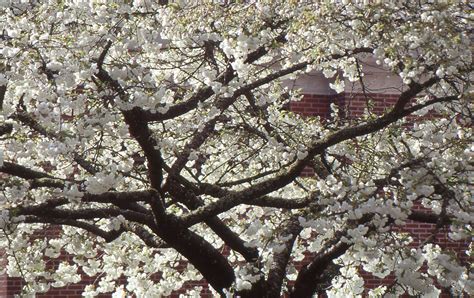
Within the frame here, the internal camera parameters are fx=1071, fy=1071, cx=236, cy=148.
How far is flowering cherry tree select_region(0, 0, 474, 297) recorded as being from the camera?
312 inches

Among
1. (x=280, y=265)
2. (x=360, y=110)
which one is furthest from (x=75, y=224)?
(x=360, y=110)

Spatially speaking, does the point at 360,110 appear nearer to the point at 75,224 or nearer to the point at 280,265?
the point at 280,265

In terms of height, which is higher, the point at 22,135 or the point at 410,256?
the point at 22,135

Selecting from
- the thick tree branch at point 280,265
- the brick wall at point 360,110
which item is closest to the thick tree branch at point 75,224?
the thick tree branch at point 280,265

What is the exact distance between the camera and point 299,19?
8.42 m

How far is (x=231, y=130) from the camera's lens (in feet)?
36.4

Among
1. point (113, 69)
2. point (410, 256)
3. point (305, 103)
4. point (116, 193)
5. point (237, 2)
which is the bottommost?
point (410, 256)

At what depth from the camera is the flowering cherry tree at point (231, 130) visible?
7922 millimetres

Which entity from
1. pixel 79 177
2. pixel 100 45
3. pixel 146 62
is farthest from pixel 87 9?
pixel 79 177

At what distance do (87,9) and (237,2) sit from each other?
1.23 meters

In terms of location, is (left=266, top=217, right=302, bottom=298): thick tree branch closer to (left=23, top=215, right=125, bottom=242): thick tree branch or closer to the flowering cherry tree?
the flowering cherry tree

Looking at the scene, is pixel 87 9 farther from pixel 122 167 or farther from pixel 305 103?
pixel 305 103

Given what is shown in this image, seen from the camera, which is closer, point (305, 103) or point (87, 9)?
point (87, 9)

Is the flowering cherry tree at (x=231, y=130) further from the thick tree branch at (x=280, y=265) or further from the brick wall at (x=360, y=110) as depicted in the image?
the brick wall at (x=360, y=110)
